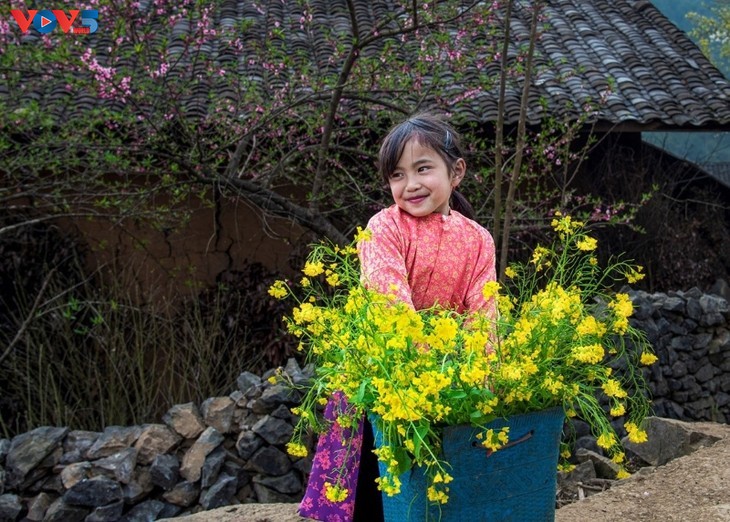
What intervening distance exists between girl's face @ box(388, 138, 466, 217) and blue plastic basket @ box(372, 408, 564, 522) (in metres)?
0.74

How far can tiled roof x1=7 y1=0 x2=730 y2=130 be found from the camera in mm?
7418

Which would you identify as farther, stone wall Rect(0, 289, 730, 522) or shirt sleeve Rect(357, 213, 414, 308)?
stone wall Rect(0, 289, 730, 522)

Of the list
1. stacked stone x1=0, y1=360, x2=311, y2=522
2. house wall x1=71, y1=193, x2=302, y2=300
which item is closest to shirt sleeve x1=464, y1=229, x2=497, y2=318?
stacked stone x1=0, y1=360, x2=311, y2=522

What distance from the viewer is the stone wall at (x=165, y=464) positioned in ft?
14.5

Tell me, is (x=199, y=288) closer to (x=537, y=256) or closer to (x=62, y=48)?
(x=62, y=48)

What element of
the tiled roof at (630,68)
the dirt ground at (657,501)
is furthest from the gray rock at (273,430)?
the tiled roof at (630,68)

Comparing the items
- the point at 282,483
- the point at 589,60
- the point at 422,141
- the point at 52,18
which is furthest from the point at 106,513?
the point at 589,60

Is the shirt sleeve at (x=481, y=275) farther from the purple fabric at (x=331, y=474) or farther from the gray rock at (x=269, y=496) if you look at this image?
the gray rock at (x=269, y=496)

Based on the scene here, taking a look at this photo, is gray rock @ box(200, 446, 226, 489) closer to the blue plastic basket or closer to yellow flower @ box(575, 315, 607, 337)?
the blue plastic basket

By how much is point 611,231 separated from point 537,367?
6334mm

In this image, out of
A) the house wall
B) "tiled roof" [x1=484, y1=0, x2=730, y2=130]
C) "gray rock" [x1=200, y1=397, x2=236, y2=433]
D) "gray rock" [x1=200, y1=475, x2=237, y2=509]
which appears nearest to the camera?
"gray rock" [x1=200, y1=475, x2=237, y2=509]

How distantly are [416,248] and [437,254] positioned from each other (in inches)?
2.5

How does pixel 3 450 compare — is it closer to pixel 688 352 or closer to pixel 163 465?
pixel 163 465

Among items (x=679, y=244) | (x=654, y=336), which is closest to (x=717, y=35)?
(x=679, y=244)
